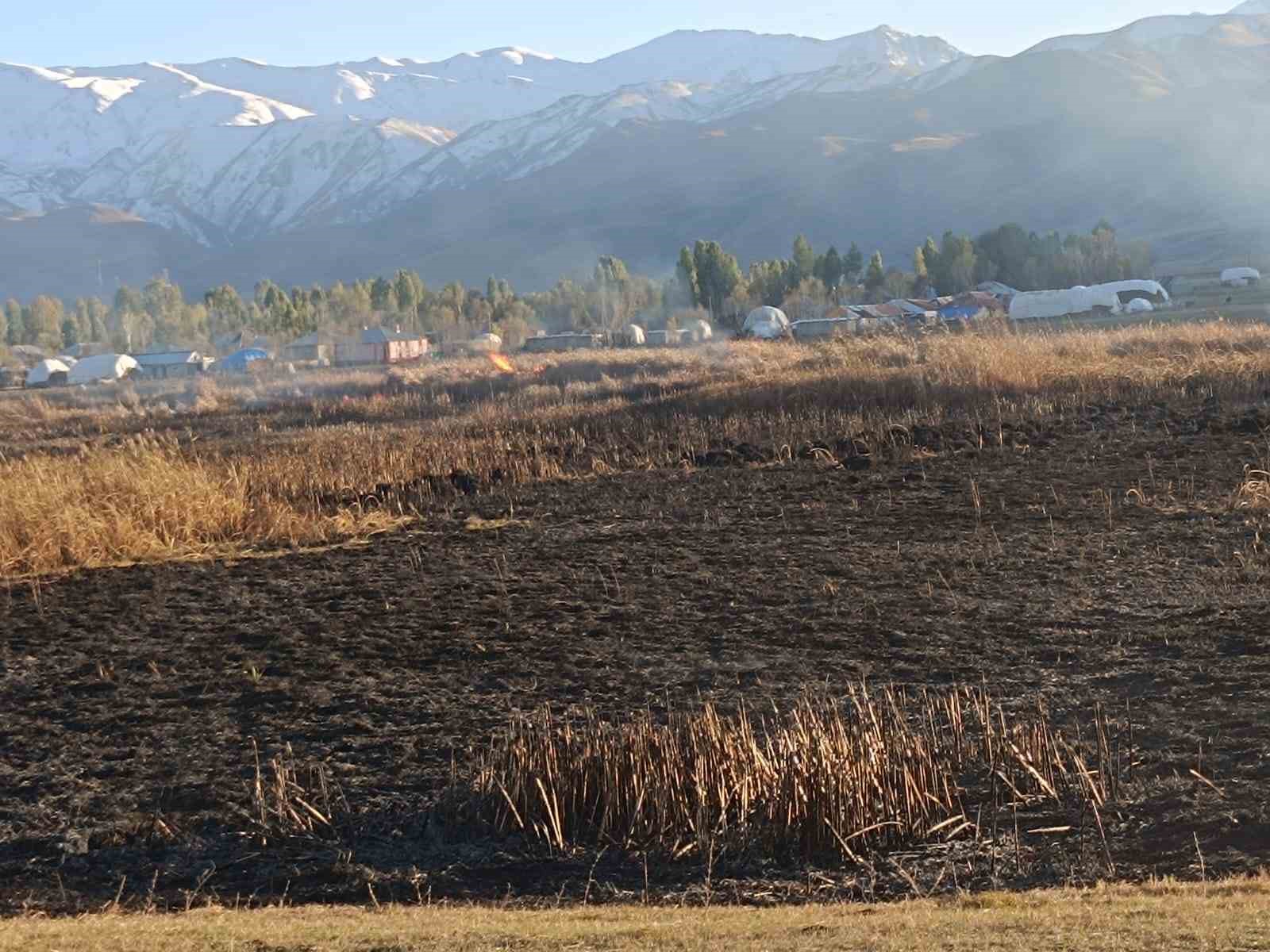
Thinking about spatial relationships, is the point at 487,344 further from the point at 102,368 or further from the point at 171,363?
the point at 102,368

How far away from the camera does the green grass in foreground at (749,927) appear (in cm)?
585

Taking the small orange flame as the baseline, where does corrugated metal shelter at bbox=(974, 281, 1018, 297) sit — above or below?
above

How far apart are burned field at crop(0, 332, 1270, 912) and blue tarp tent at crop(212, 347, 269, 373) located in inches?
2751

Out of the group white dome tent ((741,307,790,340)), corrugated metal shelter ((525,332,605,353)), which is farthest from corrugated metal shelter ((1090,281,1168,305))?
corrugated metal shelter ((525,332,605,353))

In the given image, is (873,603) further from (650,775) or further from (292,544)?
(292,544)

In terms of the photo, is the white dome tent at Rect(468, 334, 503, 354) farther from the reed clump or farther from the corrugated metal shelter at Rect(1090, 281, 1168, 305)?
the reed clump

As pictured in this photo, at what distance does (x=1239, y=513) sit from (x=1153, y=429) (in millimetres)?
7710

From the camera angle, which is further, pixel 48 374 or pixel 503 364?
pixel 48 374

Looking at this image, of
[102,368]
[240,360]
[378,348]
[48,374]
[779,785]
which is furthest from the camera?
[48,374]

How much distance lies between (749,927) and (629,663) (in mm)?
5122

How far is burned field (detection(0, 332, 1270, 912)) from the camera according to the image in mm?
7871

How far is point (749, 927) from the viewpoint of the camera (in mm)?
6441

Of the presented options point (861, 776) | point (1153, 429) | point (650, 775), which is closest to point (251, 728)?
point (650, 775)

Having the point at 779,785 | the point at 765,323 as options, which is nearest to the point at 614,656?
the point at 779,785
